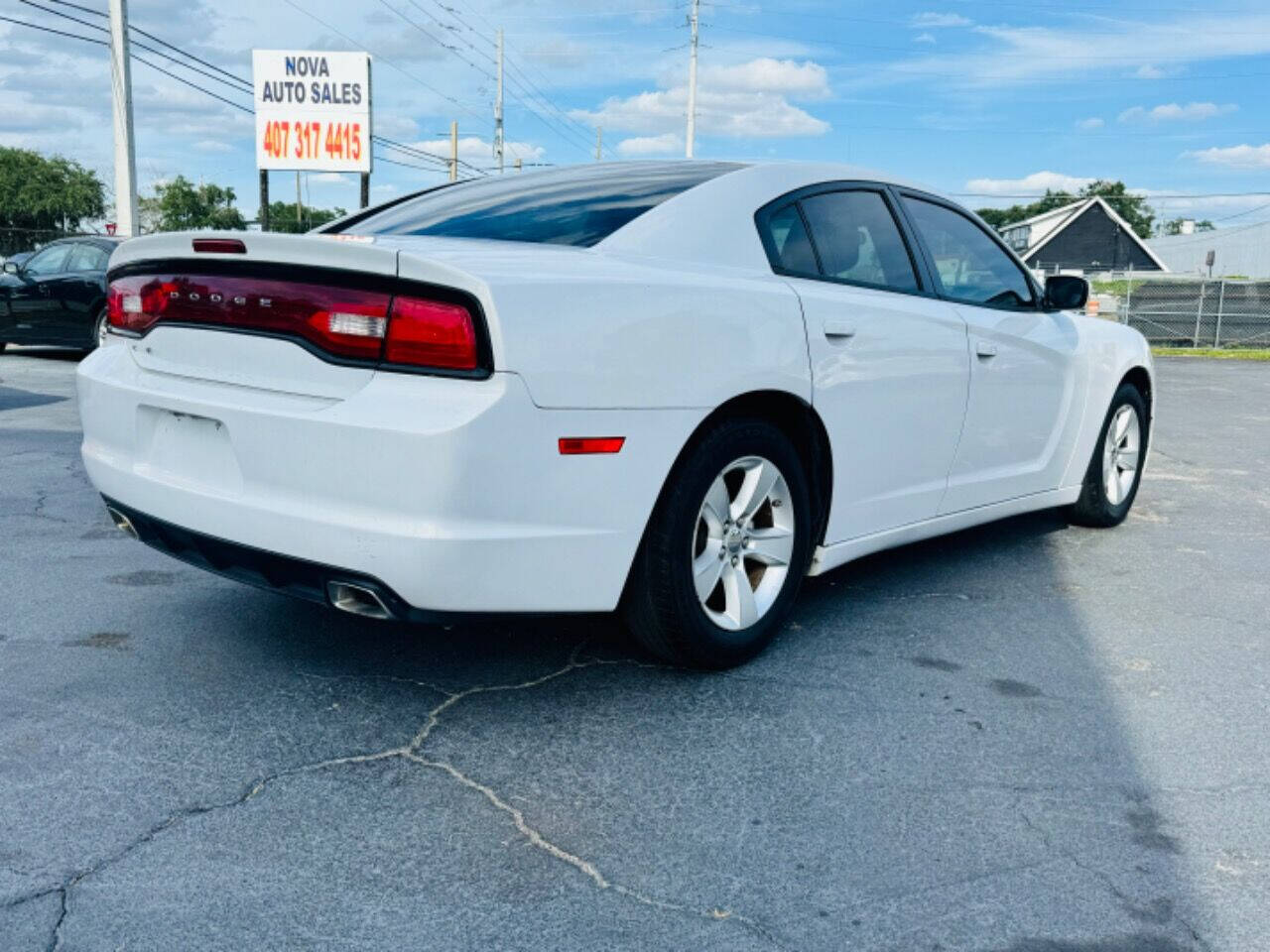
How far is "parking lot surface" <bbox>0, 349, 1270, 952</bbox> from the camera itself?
88.0 inches

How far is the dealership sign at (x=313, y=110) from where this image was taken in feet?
93.4

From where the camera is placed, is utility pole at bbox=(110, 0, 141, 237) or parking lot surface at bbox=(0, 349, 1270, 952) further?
utility pole at bbox=(110, 0, 141, 237)

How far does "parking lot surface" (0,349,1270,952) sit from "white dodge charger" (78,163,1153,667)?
0.39m

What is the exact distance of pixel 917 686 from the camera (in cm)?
353

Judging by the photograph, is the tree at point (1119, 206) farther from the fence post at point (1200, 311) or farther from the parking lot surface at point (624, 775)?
the parking lot surface at point (624, 775)

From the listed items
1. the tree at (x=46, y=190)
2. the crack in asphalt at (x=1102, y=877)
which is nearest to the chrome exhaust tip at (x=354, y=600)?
the crack in asphalt at (x=1102, y=877)

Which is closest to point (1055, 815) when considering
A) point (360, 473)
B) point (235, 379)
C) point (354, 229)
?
point (360, 473)

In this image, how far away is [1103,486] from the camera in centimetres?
566

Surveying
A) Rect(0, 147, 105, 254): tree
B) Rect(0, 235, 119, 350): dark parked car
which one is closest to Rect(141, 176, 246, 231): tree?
Rect(0, 147, 105, 254): tree

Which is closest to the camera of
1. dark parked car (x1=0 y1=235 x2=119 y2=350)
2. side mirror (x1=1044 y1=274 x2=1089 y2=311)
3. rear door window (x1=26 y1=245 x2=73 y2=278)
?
side mirror (x1=1044 y1=274 x2=1089 y2=311)

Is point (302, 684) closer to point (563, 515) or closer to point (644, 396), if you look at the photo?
point (563, 515)

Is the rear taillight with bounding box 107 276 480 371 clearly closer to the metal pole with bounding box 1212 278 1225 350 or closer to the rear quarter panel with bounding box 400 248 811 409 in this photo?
the rear quarter panel with bounding box 400 248 811 409

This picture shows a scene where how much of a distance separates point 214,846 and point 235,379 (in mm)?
1196

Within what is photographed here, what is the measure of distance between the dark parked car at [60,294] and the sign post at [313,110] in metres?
15.9
